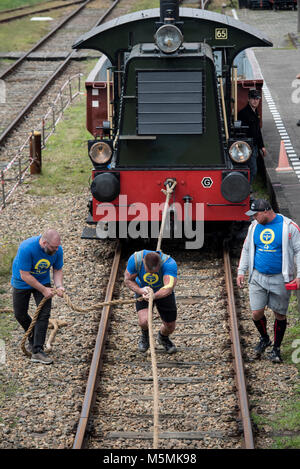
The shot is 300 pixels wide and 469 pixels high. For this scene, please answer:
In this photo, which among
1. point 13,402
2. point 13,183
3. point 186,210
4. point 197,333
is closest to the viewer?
point 13,402

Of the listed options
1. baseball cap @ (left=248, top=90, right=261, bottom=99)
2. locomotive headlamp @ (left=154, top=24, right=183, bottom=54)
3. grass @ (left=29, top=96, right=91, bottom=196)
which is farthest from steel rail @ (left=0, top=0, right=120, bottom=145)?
locomotive headlamp @ (left=154, top=24, right=183, bottom=54)

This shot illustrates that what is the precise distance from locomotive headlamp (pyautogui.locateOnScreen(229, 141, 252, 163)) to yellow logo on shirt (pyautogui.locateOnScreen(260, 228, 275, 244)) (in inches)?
105

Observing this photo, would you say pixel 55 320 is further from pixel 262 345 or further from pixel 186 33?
pixel 186 33

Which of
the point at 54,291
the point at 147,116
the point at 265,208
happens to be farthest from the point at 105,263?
the point at 265,208

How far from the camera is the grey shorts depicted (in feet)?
25.5

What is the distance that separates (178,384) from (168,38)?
4.63 meters

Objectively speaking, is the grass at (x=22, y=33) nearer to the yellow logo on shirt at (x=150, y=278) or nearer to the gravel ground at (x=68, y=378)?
the gravel ground at (x=68, y=378)

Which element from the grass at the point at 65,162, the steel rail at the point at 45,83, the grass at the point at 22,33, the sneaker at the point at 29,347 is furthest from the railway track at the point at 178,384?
the grass at the point at 22,33

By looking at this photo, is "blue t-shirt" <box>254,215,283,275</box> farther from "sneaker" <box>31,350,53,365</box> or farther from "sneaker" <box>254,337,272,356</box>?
"sneaker" <box>31,350,53,365</box>

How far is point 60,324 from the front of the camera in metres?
8.71

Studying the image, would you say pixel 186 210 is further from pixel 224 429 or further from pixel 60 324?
pixel 224 429

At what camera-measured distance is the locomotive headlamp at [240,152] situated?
33.5ft

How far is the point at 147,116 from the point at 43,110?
9.11 m

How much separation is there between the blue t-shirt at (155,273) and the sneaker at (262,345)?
3.84ft
